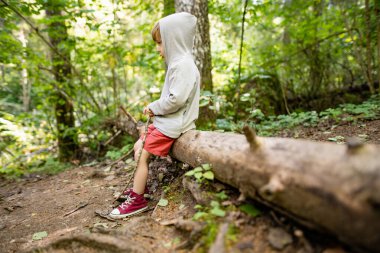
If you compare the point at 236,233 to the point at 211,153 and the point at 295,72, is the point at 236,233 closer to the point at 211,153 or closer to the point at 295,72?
the point at 211,153

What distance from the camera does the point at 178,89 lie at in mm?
3062

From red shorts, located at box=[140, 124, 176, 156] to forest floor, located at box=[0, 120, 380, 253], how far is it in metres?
0.51

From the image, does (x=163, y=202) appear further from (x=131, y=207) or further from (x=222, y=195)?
(x=222, y=195)

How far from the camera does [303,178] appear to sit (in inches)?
63.4

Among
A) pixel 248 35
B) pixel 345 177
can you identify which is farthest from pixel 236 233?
pixel 248 35

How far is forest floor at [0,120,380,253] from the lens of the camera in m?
1.93

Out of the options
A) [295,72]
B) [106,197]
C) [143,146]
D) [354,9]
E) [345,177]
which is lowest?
[106,197]

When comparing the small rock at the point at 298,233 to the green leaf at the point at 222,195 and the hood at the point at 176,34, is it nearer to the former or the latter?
the green leaf at the point at 222,195

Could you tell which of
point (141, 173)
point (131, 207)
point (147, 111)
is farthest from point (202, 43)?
point (131, 207)

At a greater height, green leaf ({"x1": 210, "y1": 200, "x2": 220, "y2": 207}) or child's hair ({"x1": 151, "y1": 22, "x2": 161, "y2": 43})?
child's hair ({"x1": 151, "y1": 22, "x2": 161, "y2": 43})

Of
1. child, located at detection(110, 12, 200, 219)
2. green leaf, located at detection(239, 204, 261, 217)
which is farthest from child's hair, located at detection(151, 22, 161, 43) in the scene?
green leaf, located at detection(239, 204, 261, 217)

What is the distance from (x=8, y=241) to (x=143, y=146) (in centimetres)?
188

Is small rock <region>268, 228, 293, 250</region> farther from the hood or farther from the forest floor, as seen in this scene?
the hood

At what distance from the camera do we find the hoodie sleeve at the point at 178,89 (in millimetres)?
3055
